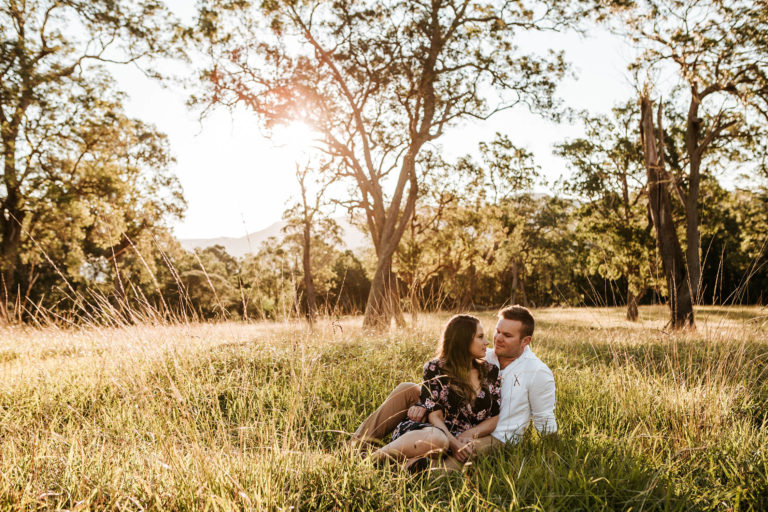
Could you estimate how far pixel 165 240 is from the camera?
1891 centimetres

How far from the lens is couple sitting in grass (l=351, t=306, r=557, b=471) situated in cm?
324

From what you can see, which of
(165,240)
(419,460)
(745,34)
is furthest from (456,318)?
(165,240)

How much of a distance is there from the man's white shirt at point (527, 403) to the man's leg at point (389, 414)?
704mm

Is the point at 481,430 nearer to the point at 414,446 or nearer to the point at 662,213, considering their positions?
the point at 414,446

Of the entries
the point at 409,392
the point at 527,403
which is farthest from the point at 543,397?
the point at 409,392

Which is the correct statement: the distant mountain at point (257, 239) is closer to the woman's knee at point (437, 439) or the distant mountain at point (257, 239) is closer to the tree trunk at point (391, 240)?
the woman's knee at point (437, 439)

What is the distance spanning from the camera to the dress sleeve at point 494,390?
11.1 ft

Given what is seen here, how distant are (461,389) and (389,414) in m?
0.63

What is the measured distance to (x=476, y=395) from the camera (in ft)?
11.0

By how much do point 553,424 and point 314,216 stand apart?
1218 centimetres

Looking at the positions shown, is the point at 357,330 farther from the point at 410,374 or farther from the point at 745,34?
the point at 745,34

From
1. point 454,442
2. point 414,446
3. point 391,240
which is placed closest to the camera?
point 414,446

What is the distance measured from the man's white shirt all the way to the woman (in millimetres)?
98

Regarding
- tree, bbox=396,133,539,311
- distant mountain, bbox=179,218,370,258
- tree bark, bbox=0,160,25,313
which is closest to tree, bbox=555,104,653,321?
tree, bbox=396,133,539,311
